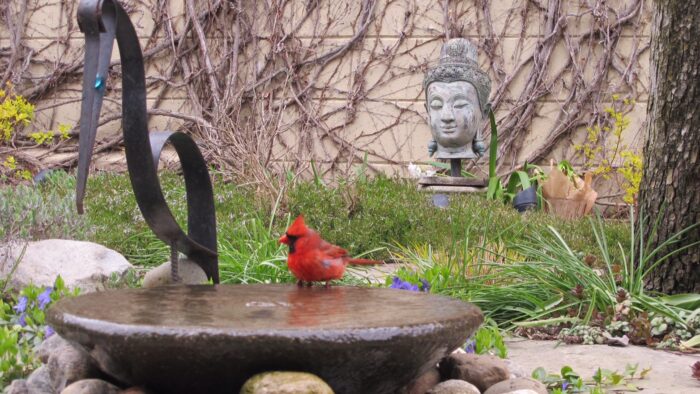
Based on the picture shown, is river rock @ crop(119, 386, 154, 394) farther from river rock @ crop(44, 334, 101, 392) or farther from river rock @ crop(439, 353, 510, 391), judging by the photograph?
river rock @ crop(439, 353, 510, 391)

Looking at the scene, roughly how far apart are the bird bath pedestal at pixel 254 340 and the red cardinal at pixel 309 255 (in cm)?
34

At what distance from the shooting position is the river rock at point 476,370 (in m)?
2.49

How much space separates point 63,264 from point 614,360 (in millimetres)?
2320

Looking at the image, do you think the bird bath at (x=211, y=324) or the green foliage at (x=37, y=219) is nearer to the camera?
the bird bath at (x=211, y=324)

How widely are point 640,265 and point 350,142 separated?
4765 millimetres


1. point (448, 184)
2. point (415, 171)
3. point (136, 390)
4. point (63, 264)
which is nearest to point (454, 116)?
point (448, 184)

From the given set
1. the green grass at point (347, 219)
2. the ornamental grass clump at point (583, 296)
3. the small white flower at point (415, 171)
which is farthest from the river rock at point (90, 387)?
the small white flower at point (415, 171)

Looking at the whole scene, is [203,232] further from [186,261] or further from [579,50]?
[579,50]

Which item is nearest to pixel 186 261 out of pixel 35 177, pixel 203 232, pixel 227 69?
pixel 203 232

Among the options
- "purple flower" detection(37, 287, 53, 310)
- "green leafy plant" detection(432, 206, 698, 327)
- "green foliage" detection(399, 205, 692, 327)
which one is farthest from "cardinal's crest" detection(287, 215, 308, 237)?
"green leafy plant" detection(432, 206, 698, 327)

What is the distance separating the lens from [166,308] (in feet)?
7.37

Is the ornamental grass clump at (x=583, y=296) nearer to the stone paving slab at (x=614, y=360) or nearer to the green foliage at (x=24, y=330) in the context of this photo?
the stone paving slab at (x=614, y=360)

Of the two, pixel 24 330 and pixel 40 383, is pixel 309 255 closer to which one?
pixel 40 383

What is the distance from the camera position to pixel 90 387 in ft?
6.89
